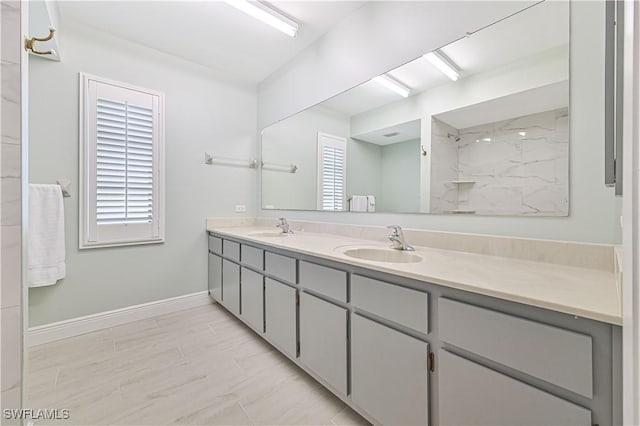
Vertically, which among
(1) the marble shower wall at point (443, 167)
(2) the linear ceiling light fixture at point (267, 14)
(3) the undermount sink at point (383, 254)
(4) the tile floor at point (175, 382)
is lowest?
(4) the tile floor at point (175, 382)

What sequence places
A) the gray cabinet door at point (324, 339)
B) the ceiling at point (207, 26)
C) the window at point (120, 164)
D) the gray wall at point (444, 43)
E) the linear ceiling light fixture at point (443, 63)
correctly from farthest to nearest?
the window at point (120, 164)
the ceiling at point (207, 26)
the linear ceiling light fixture at point (443, 63)
the gray cabinet door at point (324, 339)
the gray wall at point (444, 43)

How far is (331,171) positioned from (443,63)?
1.17 metres

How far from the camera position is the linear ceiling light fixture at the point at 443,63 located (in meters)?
1.52

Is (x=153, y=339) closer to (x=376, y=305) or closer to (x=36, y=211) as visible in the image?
(x=36, y=211)

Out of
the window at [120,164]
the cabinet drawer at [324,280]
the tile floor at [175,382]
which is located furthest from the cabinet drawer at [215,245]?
the cabinet drawer at [324,280]

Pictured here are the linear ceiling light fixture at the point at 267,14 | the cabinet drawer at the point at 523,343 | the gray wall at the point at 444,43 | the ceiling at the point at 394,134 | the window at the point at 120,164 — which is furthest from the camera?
the window at the point at 120,164

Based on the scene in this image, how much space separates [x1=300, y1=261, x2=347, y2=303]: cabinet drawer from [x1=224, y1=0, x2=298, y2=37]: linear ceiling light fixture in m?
1.92

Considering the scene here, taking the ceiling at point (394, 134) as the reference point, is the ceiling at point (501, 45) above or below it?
above

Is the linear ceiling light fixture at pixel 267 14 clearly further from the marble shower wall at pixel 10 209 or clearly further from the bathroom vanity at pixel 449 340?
the bathroom vanity at pixel 449 340

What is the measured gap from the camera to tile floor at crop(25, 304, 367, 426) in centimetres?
139

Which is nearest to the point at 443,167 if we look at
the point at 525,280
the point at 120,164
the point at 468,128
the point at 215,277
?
the point at 468,128

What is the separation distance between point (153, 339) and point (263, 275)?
44.8 inches

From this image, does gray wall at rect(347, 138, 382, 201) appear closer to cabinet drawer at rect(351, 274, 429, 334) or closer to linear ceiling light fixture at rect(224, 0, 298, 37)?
cabinet drawer at rect(351, 274, 429, 334)

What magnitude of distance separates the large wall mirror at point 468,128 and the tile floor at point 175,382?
1334 mm
